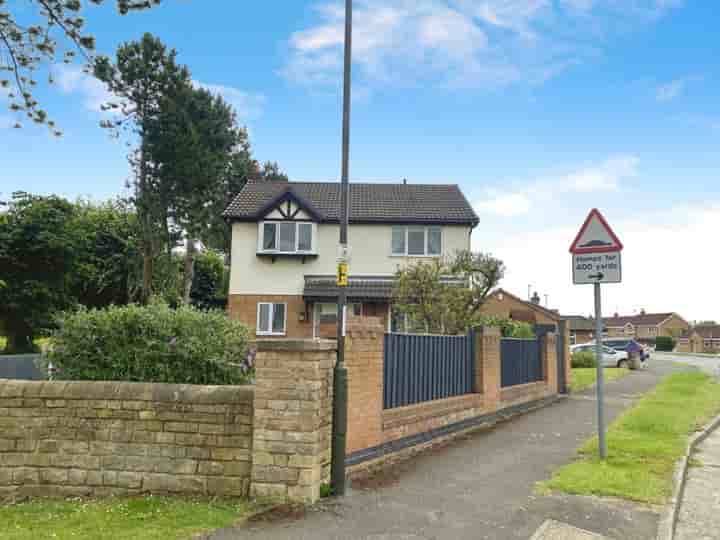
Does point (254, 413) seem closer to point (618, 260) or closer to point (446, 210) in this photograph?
point (618, 260)

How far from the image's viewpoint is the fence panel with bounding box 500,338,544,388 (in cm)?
1361

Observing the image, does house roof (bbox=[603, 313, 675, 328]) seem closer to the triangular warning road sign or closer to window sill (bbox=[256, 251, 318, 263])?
window sill (bbox=[256, 251, 318, 263])

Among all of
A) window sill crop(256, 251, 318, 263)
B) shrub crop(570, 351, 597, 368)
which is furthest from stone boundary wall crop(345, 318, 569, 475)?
shrub crop(570, 351, 597, 368)

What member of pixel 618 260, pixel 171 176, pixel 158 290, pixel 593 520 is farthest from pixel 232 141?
pixel 593 520

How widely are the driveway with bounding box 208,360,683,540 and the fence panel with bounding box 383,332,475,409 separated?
96 centimetres

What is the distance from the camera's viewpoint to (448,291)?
1495 cm

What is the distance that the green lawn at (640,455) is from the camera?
22.2 feet

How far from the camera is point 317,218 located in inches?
979

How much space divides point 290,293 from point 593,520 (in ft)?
64.7

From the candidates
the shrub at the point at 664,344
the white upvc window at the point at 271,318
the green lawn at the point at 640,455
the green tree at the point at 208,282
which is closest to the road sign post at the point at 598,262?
the green lawn at the point at 640,455

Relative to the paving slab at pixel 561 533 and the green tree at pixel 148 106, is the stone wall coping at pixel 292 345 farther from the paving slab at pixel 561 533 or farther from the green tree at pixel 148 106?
the green tree at pixel 148 106

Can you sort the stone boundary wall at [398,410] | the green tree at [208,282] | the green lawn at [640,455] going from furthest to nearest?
the green tree at [208,282] → the stone boundary wall at [398,410] → the green lawn at [640,455]

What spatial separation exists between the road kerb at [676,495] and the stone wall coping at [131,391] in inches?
166

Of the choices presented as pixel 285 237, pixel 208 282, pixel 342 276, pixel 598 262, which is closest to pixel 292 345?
pixel 342 276
